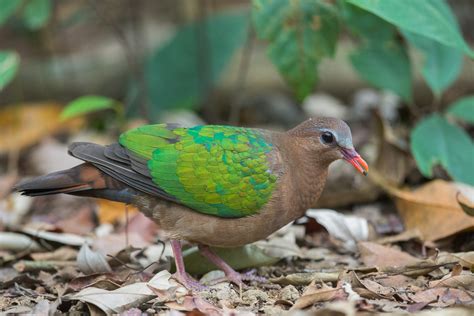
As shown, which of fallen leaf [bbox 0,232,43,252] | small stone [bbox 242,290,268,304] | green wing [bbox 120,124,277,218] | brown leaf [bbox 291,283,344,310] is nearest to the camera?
brown leaf [bbox 291,283,344,310]

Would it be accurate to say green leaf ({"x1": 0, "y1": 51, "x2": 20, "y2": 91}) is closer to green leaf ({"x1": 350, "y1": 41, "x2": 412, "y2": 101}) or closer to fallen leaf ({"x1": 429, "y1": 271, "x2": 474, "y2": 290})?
green leaf ({"x1": 350, "y1": 41, "x2": 412, "y2": 101})

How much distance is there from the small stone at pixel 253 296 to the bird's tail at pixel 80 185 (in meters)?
0.91

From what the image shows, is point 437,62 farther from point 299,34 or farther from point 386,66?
point 299,34

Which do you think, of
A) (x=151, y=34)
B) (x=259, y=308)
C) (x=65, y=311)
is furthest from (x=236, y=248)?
(x=151, y=34)

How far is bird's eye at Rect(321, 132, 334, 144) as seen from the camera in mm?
4495

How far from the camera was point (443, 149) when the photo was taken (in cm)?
550

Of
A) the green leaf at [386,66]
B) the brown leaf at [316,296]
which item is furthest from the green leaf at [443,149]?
the brown leaf at [316,296]

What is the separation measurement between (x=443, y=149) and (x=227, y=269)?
193cm

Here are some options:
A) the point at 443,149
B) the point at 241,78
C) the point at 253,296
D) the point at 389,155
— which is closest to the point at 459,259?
the point at 253,296

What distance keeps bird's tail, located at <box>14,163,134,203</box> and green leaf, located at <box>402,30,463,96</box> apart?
Result: 2491mm

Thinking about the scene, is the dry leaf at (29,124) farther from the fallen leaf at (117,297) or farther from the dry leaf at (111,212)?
the fallen leaf at (117,297)

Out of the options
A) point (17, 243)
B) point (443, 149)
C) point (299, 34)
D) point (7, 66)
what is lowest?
point (17, 243)

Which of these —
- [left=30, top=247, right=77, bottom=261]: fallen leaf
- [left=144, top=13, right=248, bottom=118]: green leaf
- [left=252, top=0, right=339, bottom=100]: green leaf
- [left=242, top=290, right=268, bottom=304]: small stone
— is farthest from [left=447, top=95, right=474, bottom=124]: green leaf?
[left=30, top=247, right=77, bottom=261]: fallen leaf

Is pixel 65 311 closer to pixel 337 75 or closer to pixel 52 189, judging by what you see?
pixel 52 189
